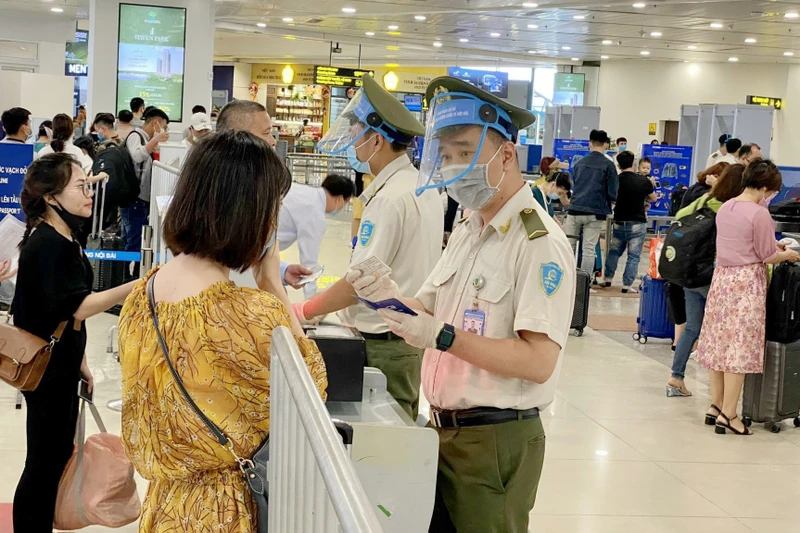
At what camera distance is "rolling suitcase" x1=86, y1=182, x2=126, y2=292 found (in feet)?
24.2

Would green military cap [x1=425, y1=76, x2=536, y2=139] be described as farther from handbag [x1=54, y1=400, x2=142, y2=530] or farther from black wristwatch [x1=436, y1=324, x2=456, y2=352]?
handbag [x1=54, y1=400, x2=142, y2=530]

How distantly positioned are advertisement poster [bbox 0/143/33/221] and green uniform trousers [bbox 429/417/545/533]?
6167mm

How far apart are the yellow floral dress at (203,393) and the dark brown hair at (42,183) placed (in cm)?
172

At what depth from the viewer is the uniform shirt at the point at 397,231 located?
3.18m

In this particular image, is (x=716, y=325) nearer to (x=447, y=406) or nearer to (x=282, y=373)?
(x=447, y=406)

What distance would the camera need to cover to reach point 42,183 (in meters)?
3.44

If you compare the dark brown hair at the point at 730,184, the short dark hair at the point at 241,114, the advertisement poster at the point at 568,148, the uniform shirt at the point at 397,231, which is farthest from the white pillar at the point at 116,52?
the uniform shirt at the point at 397,231

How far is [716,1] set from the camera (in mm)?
15164

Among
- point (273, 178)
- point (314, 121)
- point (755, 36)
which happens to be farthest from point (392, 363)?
point (314, 121)

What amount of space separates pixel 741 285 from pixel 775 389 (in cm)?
75

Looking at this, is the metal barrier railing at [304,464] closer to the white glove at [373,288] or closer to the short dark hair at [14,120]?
the white glove at [373,288]

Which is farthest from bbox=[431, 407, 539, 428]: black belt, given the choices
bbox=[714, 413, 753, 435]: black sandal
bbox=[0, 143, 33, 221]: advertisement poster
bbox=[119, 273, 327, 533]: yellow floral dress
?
bbox=[0, 143, 33, 221]: advertisement poster

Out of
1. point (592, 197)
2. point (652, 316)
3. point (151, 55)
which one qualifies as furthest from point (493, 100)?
point (151, 55)

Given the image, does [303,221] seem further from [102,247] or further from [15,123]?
[15,123]
